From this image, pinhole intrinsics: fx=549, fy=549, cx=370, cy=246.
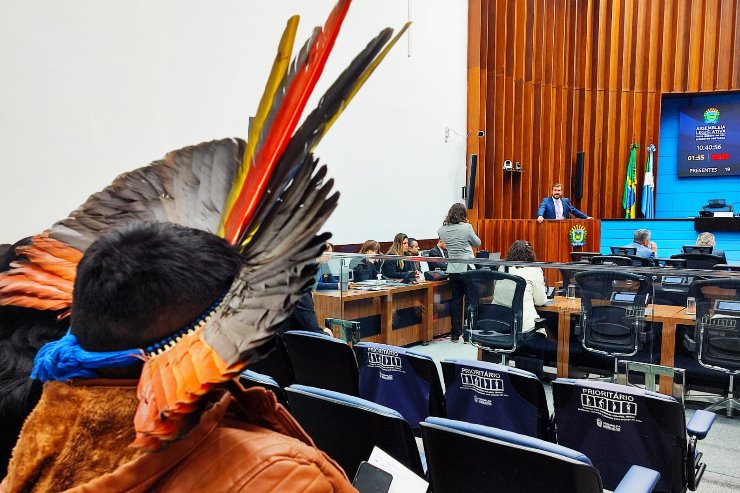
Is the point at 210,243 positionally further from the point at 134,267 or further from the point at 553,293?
the point at 553,293

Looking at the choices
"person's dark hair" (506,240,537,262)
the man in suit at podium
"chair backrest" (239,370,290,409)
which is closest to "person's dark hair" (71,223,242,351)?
"chair backrest" (239,370,290,409)

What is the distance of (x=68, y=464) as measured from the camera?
0.52m

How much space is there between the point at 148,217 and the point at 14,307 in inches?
10.9

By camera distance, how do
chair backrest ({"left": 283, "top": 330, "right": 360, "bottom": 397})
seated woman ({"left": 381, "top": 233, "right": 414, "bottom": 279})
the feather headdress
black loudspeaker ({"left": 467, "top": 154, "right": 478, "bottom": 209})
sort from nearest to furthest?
the feather headdress, chair backrest ({"left": 283, "top": 330, "right": 360, "bottom": 397}), seated woman ({"left": 381, "top": 233, "right": 414, "bottom": 279}), black loudspeaker ({"left": 467, "top": 154, "right": 478, "bottom": 209})

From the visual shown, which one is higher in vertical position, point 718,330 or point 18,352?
point 18,352

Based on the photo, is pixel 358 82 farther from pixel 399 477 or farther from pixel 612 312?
pixel 612 312

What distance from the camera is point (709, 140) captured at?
1118 cm

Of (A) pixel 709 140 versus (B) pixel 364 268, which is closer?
(B) pixel 364 268

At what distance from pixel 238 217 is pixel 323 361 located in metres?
2.17

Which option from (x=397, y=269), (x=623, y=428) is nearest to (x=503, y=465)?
(x=623, y=428)

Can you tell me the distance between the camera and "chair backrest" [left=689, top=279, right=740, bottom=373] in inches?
121

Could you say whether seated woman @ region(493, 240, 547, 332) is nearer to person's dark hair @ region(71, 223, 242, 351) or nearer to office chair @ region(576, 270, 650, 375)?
office chair @ region(576, 270, 650, 375)

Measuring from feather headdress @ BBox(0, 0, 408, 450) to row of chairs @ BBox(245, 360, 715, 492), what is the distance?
107 cm

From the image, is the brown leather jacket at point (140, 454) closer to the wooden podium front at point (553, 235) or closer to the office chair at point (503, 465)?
the office chair at point (503, 465)
